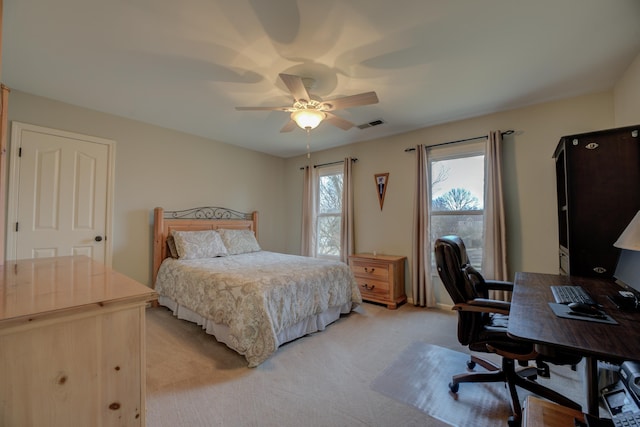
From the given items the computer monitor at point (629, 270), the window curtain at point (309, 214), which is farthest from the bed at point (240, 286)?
the computer monitor at point (629, 270)

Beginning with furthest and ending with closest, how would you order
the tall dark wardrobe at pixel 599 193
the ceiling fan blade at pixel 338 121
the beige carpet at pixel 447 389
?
the ceiling fan blade at pixel 338 121 < the tall dark wardrobe at pixel 599 193 < the beige carpet at pixel 447 389

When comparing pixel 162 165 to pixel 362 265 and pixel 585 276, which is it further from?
pixel 585 276

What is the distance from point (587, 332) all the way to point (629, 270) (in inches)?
45.1

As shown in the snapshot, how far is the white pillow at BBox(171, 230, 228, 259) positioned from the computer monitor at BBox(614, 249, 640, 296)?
13.1 ft

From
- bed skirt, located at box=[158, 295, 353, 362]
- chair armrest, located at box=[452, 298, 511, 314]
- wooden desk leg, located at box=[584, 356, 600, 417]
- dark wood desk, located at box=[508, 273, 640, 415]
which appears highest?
dark wood desk, located at box=[508, 273, 640, 415]

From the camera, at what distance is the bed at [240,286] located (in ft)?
7.36

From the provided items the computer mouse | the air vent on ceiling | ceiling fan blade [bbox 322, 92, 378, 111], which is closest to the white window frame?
the air vent on ceiling

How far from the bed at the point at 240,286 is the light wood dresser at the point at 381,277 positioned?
505 millimetres

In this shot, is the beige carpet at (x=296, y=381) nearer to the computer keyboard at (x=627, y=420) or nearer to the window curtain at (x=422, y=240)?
the window curtain at (x=422, y=240)

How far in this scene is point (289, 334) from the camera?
259 cm

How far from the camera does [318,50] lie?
2053mm

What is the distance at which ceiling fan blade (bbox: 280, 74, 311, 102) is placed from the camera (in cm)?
192

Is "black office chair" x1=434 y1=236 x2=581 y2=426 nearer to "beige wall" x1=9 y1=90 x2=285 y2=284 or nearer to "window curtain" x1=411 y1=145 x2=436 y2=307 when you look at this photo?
"window curtain" x1=411 y1=145 x2=436 y2=307

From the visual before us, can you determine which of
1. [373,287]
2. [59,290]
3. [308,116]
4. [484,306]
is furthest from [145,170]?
[484,306]
